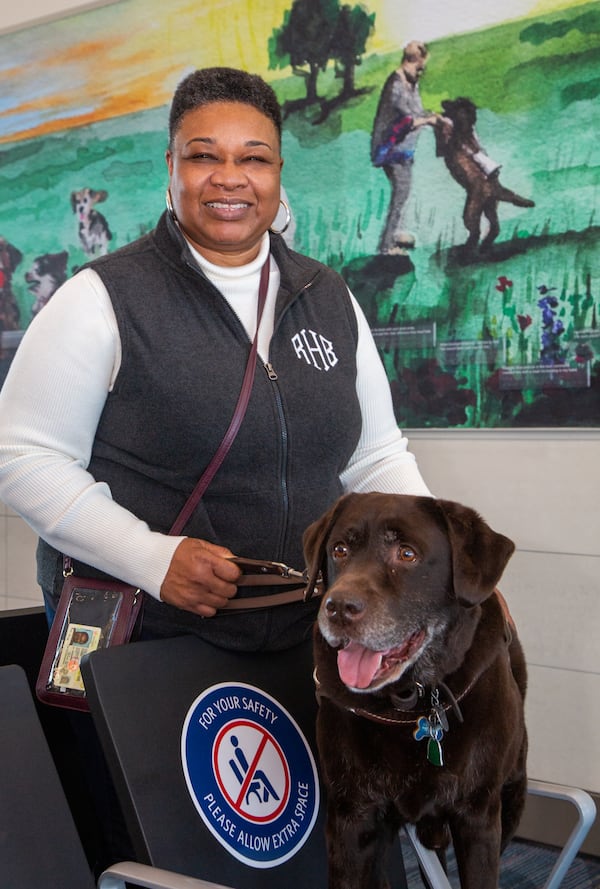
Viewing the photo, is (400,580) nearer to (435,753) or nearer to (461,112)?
(435,753)

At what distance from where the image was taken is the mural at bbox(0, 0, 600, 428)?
2.90 m

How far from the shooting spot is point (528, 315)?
9.82 ft

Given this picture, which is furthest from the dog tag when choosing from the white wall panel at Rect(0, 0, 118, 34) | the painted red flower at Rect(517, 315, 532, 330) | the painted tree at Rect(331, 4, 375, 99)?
the white wall panel at Rect(0, 0, 118, 34)

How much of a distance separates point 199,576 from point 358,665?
0.29 metres

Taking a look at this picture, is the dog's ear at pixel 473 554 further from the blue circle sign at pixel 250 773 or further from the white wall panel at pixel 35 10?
the white wall panel at pixel 35 10

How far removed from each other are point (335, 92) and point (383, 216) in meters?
0.44

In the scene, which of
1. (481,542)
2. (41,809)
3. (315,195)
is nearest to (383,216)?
(315,195)

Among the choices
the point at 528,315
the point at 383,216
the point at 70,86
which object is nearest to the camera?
the point at 528,315

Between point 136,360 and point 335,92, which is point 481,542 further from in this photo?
point 335,92

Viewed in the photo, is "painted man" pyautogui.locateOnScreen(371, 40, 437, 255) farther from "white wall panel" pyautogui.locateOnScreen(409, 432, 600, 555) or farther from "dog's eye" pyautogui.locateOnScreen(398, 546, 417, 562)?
"dog's eye" pyautogui.locateOnScreen(398, 546, 417, 562)

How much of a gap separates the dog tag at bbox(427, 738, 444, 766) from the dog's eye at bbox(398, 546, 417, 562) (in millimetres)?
258

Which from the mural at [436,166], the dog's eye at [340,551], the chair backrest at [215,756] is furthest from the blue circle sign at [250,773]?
the mural at [436,166]

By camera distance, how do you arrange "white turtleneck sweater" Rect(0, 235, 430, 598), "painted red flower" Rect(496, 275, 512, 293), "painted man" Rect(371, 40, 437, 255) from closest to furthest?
1. "white turtleneck sweater" Rect(0, 235, 430, 598)
2. "painted red flower" Rect(496, 275, 512, 293)
3. "painted man" Rect(371, 40, 437, 255)

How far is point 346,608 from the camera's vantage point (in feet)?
4.58
